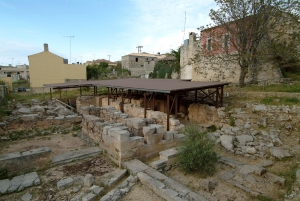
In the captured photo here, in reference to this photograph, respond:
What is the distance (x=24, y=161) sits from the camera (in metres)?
5.56

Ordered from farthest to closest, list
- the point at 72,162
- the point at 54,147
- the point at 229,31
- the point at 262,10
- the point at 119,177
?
the point at 229,31
the point at 262,10
the point at 54,147
the point at 72,162
the point at 119,177

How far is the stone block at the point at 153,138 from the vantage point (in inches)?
234

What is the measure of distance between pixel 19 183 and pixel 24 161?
1250 mm

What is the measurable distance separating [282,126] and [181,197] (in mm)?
7487

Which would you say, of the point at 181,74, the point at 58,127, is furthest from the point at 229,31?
the point at 58,127

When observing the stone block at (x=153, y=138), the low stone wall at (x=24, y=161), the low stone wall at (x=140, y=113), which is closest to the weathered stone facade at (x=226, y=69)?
the low stone wall at (x=140, y=113)

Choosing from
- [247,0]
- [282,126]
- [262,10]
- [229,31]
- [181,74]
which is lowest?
[282,126]

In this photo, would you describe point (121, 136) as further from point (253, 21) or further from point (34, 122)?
point (253, 21)

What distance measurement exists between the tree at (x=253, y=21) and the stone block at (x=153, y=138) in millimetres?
10091

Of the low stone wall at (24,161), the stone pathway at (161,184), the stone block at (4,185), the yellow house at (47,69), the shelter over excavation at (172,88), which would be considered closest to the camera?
the stone pathway at (161,184)

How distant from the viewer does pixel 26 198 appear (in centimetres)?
405

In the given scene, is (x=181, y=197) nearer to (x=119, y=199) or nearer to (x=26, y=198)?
(x=119, y=199)

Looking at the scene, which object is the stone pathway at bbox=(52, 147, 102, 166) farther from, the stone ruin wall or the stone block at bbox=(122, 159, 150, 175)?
the stone ruin wall

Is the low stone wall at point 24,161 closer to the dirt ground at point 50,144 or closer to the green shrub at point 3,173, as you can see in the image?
the green shrub at point 3,173
